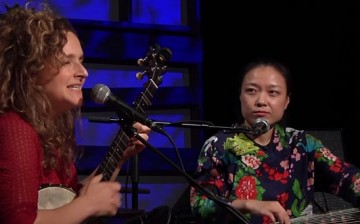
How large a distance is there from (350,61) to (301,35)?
347 millimetres

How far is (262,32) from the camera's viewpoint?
4.21 m

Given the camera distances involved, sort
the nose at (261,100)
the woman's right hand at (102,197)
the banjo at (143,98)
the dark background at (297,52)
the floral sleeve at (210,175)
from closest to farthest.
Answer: the woman's right hand at (102,197), the banjo at (143,98), the floral sleeve at (210,175), the nose at (261,100), the dark background at (297,52)

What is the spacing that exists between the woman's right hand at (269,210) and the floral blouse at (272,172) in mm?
233

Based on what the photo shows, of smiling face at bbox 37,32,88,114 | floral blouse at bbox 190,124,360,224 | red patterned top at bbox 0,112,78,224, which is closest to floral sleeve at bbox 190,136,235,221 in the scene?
floral blouse at bbox 190,124,360,224

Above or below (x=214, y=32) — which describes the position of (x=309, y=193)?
below

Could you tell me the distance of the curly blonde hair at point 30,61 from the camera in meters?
2.14

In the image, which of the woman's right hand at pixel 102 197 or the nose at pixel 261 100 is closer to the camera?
the woman's right hand at pixel 102 197

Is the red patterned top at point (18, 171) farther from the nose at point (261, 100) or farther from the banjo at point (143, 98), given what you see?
the nose at point (261, 100)

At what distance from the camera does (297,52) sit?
165 inches

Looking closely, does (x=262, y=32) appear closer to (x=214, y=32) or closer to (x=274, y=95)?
(x=214, y=32)

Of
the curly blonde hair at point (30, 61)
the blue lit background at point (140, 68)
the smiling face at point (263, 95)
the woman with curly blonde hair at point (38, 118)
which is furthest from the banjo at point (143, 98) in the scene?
the blue lit background at point (140, 68)

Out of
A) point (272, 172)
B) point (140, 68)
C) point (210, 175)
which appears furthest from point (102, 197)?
point (140, 68)

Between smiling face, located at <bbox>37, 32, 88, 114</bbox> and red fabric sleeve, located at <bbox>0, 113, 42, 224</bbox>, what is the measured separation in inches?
8.5

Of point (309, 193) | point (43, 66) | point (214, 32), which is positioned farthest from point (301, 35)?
point (43, 66)
